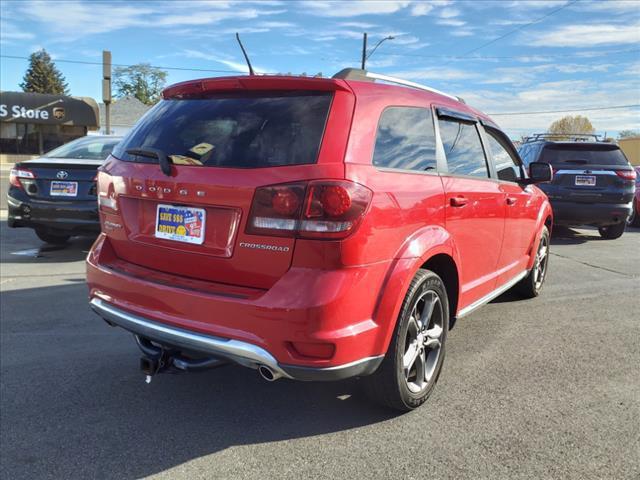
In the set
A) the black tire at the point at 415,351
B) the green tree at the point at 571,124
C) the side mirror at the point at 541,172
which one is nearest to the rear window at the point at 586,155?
the side mirror at the point at 541,172

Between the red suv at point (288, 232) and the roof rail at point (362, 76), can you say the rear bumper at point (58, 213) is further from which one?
the roof rail at point (362, 76)

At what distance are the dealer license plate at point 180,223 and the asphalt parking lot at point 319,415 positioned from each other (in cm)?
105

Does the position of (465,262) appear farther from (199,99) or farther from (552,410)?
(199,99)

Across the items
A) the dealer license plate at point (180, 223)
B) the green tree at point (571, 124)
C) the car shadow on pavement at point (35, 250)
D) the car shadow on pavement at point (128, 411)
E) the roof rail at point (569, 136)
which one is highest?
the green tree at point (571, 124)

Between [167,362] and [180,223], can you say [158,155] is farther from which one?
[167,362]

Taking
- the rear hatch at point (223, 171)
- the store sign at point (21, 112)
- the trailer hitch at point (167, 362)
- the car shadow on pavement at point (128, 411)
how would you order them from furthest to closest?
the store sign at point (21, 112)
the trailer hitch at point (167, 362)
the car shadow on pavement at point (128, 411)
the rear hatch at point (223, 171)

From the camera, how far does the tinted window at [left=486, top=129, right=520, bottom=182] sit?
4.32 meters

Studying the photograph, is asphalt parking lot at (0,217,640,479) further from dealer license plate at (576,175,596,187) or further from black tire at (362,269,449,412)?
dealer license plate at (576,175,596,187)

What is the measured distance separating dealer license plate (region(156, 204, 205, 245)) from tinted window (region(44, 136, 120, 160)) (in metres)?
5.12

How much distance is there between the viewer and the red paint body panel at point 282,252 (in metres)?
2.44

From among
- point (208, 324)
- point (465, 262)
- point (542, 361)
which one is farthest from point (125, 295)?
point (542, 361)

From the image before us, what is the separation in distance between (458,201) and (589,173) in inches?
292

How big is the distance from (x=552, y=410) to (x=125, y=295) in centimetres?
250

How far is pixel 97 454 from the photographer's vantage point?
8.71 feet
